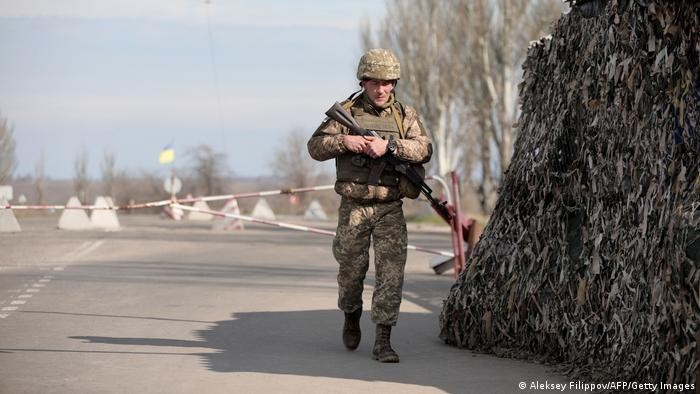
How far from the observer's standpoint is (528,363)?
8656 millimetres

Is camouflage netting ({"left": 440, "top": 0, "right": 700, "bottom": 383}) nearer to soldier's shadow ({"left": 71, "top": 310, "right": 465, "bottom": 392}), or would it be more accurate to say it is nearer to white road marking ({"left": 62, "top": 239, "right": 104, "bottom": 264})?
soldier's shadow ({"left": 71, "top": 310, "right": 465, "bottom": 392})

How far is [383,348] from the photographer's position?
890 cm

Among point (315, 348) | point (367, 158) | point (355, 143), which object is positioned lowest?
point (315, 348)

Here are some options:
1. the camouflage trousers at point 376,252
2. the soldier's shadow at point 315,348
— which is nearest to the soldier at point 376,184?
the camouflage trousers at point 376,252

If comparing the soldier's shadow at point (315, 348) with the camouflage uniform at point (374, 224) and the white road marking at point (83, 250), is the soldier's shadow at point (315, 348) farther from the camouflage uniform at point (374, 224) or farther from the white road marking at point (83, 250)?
the white road marking at point (83, 250)

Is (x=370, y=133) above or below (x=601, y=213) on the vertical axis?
above

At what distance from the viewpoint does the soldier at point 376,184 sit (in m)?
9.02

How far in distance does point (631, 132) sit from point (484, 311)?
6.65ft

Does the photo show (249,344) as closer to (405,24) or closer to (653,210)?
(653,210)

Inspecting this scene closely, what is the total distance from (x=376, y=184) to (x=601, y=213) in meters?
1.62

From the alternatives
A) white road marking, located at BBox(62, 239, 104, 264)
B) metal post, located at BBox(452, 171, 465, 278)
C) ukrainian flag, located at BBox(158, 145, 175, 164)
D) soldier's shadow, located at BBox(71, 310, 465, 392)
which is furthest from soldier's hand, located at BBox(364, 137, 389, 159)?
ukrainian flag, located at BBox(158, 145, 175, 164)

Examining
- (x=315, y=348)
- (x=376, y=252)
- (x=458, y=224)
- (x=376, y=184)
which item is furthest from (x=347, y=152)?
(x=458, y=224)

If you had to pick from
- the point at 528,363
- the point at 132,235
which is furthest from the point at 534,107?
the point at 132,235

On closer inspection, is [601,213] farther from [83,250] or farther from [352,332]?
[83,250]
